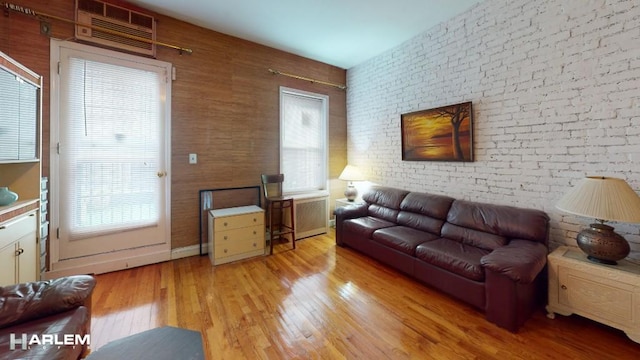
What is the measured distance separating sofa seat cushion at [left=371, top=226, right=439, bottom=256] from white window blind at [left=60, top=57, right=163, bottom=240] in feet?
8.93

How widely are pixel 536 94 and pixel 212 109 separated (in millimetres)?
3616

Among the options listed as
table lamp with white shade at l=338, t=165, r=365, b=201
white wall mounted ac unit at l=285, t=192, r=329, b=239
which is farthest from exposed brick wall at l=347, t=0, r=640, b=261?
white wall mounted ac unit at l=285, t=192, r=329, b=239

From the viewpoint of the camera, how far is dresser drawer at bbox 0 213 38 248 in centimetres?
164

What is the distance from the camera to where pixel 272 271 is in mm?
2818

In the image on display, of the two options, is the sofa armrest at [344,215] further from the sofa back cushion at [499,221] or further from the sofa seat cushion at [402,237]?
the sofa back cushion at [499,221]

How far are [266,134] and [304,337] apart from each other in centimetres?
276

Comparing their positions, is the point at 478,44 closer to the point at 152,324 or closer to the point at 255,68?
the point at 255,68

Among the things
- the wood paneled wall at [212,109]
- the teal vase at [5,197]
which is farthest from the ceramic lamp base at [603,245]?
the teal vase at [5,197]

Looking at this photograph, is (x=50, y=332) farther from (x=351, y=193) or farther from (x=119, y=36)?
(x=351, y=193)

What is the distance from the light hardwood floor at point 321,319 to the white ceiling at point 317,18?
9.77ft

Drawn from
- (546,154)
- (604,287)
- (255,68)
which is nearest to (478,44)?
(546,154)

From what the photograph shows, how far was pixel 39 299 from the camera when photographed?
1.23 m

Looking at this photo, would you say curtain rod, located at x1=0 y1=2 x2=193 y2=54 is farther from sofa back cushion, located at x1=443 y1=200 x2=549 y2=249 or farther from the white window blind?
sofa back cushion, located at x1=443 y1=200 x2=549 y2=249

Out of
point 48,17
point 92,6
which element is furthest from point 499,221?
point 48,17
